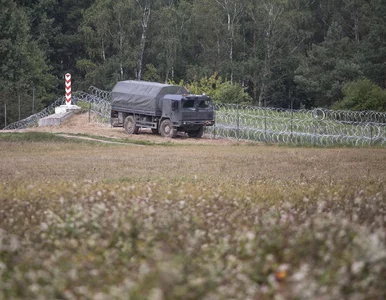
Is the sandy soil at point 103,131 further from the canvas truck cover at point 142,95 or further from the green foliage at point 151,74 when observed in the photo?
the green foliage at point 151,74

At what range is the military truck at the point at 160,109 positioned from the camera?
36094 millimetres

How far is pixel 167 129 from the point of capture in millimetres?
36656

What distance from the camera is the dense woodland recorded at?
56.1 metres

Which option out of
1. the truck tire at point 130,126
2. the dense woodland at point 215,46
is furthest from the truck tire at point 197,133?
the dense woodland at point 215,46

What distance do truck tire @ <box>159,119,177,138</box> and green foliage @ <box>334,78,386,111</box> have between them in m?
11.4

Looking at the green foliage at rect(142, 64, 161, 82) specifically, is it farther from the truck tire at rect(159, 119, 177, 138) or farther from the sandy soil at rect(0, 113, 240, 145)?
the truck tire at rect(159, 119, 177, 138)

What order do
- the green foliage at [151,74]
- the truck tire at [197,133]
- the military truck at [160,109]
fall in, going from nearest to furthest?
the military truck at [160,109], the truck tire at [197,133], the green foliage at [151,74]

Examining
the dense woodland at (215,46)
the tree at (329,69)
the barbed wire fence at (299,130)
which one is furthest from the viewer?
the dense woodland at (215,46)

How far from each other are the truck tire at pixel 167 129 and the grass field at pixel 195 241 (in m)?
21.4

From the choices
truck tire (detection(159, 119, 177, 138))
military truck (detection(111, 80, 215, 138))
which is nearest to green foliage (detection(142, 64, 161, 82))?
military truck (detection(111, 80, 215, 138))

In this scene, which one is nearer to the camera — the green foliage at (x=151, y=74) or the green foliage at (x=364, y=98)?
the green foliage at (x=364, y=98)

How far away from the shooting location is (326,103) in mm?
58406

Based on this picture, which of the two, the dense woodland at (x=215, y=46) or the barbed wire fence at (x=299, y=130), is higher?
the dense woodland at (x=215, y=46)

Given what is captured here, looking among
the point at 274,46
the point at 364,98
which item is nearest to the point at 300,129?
the point at 364,98
